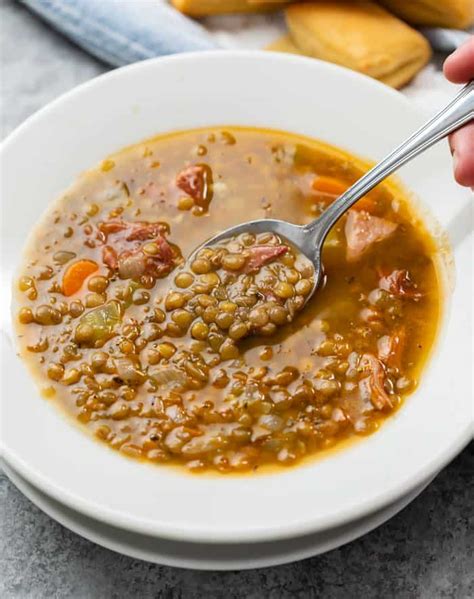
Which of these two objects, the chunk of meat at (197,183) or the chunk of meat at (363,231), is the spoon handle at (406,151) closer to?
the chunk of meat at (363,231)

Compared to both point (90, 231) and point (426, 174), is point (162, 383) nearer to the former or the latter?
point (90, 231)

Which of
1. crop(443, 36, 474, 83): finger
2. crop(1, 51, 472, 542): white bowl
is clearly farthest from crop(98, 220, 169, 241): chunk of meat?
crop(443, 36, 474, 83): finger

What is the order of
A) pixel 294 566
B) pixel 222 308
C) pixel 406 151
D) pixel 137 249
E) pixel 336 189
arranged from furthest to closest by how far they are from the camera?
1. pixel 336 189
2. pixel 137 249
3. pixel 406 151
4. pixel 222 308
5. pixel 294 566

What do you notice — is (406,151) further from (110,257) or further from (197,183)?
(110,257)

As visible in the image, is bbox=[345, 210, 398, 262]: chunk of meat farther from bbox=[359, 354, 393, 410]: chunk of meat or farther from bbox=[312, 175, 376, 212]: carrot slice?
bbox=[359, 354, 393, 410]: chunk of meat

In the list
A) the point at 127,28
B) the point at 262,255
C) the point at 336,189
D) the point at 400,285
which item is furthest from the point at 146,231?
the point at 127,28

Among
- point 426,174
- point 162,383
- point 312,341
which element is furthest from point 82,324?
point 426,174

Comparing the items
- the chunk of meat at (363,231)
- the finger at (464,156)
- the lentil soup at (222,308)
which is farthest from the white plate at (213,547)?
the finger at (464,156)
